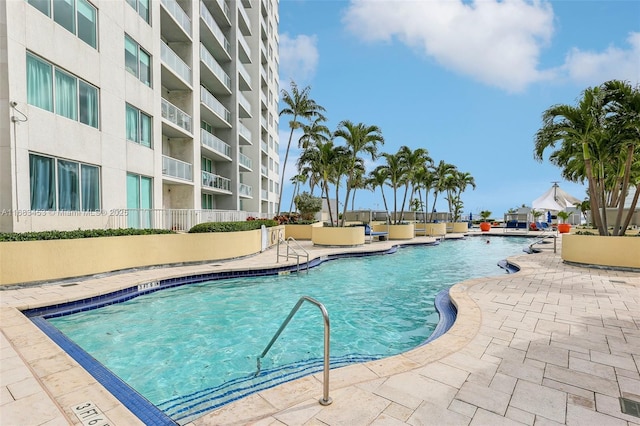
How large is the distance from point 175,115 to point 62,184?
298 inches

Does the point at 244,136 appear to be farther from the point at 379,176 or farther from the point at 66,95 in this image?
the point at 66,95

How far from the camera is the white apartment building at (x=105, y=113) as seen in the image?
8219 millimetres

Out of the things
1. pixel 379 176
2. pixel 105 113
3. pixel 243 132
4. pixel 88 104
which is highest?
pixel 243 132

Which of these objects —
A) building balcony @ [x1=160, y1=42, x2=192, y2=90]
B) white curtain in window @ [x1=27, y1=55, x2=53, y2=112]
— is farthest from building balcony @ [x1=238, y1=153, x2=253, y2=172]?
white curtain in window @ [x1=27, y1=55, x2=53, y2=112]

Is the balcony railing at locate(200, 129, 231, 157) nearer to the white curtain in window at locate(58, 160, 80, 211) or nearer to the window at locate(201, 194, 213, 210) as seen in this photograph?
the window at locate(201, 194, 213, 210)

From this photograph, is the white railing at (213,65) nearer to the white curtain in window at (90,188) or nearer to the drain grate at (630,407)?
the white curtain in window at (90,188)

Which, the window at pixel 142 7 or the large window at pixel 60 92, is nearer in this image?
the large window at pixel 60 92

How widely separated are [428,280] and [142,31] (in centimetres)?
1503

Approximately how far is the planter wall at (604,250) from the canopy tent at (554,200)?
38204 mm

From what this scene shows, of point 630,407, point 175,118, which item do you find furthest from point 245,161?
point 630,407

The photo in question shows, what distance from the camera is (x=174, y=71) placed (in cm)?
1542

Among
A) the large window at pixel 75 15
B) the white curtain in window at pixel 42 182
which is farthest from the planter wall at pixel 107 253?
the large window at pixel 75 15

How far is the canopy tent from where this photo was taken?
147 feet

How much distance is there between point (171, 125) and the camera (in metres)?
15.1
